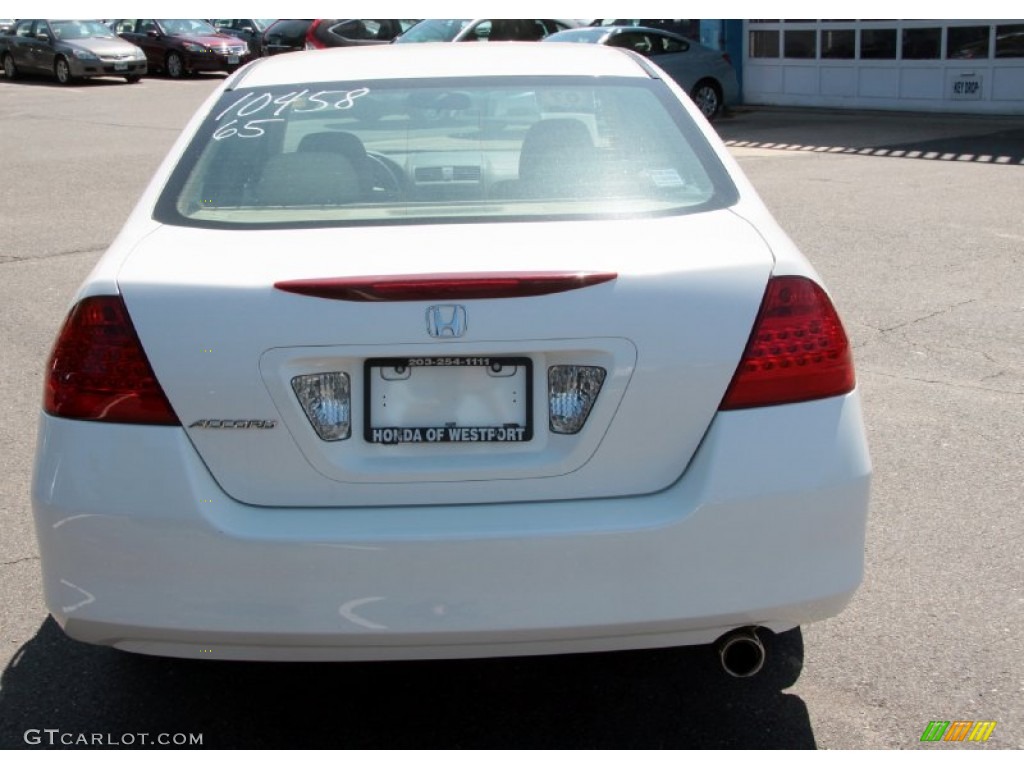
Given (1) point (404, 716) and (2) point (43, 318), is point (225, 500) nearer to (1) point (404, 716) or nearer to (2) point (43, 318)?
(1) point (404, 716)

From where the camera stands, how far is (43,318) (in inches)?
300

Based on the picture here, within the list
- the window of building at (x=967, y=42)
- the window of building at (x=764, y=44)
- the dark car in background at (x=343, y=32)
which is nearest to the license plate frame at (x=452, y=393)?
the window of building at (x=967, y=42)

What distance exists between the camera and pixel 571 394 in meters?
2.83

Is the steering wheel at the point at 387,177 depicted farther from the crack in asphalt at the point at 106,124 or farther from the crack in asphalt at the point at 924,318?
the crack in asphalt at the point at 106,124

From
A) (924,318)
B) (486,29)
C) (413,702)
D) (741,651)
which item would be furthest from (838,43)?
(741,651)

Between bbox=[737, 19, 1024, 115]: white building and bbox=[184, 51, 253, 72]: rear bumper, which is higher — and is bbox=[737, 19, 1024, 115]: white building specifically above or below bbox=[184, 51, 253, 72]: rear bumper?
above

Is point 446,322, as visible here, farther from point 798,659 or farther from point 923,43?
point 923,43

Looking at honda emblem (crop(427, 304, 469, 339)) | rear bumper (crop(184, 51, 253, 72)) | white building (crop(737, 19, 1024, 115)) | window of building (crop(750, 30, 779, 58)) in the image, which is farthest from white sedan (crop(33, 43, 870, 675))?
rear bumper (crop(184, 51, 253, 72))

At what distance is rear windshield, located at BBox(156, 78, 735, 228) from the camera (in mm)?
3324

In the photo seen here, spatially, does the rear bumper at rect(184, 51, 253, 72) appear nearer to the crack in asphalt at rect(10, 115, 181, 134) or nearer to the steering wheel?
the crack in asphalt at rect(10, 115, 181, 134)

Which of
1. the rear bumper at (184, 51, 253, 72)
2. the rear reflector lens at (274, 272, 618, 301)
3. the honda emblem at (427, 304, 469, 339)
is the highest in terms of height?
the rear reflector lens at (274, 272, 618, 301)

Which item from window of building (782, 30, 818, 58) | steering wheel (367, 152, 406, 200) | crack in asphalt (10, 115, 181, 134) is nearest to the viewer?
steering wheel (367, 152, 406, 200)

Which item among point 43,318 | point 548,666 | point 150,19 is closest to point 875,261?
point 43,318

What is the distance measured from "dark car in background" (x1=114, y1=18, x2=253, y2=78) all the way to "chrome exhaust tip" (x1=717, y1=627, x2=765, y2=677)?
103 ft
